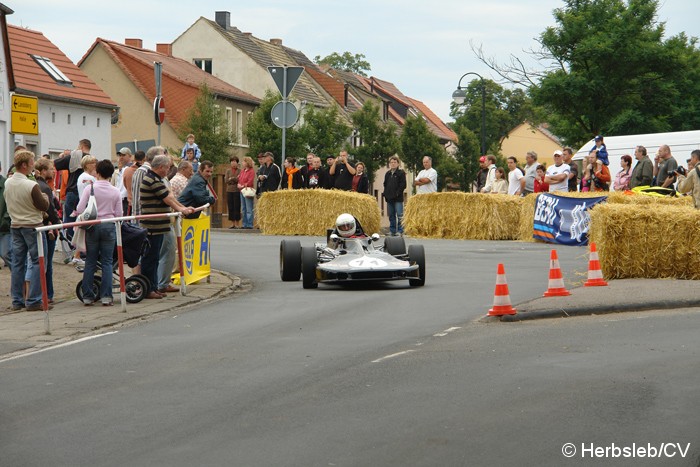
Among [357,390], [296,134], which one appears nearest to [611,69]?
[296,134]

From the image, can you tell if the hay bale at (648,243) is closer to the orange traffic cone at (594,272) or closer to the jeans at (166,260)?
the orange traffic cone at (594,272)

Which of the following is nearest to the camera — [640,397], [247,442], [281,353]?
[247,442]

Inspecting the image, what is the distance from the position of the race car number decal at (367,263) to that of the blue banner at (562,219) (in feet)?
29.8

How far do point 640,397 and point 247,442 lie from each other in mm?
2892

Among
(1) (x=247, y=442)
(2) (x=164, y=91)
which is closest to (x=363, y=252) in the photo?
(1) (x=247, y=442)

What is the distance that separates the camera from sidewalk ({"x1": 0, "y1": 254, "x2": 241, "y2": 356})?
44.2ft

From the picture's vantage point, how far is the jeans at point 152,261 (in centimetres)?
1731

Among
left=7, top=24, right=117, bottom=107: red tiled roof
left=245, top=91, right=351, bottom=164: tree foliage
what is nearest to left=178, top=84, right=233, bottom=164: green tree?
left=245, top=91, right=351, bottom=164: tree foliage

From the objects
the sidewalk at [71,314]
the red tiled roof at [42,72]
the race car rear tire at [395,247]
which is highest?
the red tiled roof at [42,72]

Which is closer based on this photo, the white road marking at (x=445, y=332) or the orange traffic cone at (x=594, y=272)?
the white road marking at (x=445, y=332)

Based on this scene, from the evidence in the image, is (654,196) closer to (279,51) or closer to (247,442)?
(247,442)

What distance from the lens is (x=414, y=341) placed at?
1227cm

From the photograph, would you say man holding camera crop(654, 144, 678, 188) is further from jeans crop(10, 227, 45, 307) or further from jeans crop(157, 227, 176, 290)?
jeans crop(10, 227, 45, 307)

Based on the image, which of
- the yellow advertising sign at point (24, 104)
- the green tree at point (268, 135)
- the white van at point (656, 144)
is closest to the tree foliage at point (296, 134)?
the green tree at point (268, 135)
